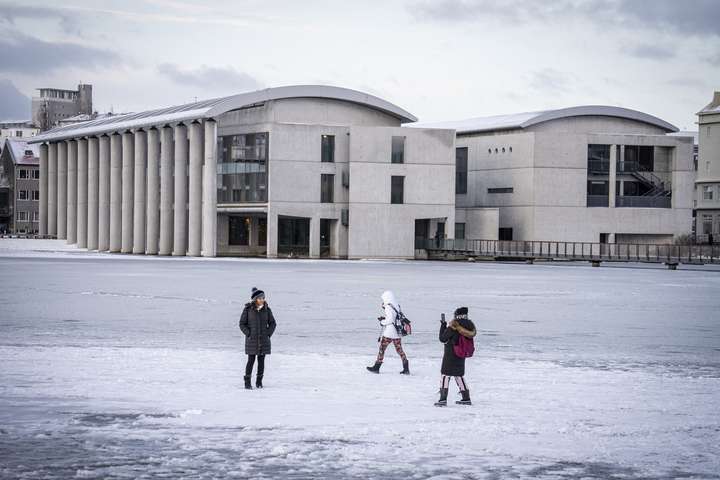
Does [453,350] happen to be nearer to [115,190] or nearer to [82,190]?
[115,190]

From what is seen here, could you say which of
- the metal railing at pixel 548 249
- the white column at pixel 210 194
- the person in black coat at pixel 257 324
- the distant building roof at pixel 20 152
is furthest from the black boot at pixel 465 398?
the distant building roof at pixel 20 152

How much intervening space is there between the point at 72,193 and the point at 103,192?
9.29 m

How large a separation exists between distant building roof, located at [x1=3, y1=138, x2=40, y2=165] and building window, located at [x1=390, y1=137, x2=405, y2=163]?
242 ft

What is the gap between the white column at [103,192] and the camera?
102500 mm

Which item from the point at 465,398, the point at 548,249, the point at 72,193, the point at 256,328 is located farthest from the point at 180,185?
the point at 465,398

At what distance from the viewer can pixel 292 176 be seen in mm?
89750

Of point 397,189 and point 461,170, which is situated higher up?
point 461,170

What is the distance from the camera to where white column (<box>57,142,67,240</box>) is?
369 ft

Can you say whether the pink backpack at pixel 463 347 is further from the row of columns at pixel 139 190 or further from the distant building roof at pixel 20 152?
the distant building roof at pixel 20 152

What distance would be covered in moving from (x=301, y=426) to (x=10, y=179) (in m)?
143

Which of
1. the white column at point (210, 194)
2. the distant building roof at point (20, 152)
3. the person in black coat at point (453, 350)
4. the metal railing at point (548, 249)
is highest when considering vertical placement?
the distant building roof at point (20, 152)

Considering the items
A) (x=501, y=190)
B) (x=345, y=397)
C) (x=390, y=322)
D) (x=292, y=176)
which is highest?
(x=292, y=176)

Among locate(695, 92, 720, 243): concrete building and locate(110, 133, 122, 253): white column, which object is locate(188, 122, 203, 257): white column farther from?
locate(695, 92, 720, 243): concrete building

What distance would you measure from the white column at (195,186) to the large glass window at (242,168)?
161 inches
